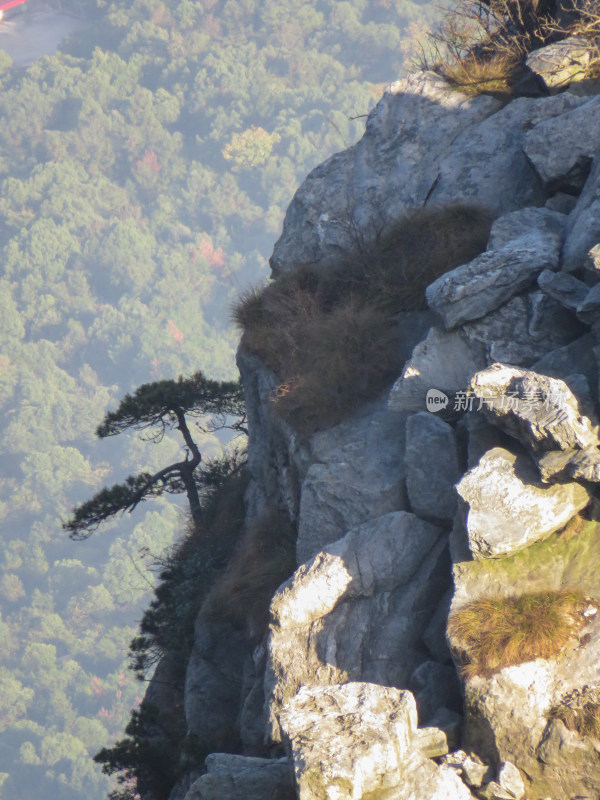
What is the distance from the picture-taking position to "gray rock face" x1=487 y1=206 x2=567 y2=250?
10702 millimetres

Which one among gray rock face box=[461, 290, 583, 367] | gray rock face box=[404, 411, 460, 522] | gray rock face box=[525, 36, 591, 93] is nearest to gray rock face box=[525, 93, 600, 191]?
gray rock face box=[525, 36, 591, 93]

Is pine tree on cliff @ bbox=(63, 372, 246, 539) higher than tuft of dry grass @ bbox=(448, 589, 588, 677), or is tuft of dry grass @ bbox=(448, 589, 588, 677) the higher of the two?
pine tree on cliff @ bbox=(63, 372, 246, 539)

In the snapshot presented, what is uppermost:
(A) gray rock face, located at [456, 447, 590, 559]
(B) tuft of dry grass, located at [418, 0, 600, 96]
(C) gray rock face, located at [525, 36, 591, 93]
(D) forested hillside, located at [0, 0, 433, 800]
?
(D) forested hillside, located at [0, 0, 433, 800]

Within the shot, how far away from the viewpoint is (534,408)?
7555 millimetres

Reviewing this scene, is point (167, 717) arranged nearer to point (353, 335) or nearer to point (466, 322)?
point (353, 335)

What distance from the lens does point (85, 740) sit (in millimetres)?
102812

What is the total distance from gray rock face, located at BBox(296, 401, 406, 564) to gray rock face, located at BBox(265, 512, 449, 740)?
3.03ft

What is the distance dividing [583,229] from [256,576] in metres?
6.04

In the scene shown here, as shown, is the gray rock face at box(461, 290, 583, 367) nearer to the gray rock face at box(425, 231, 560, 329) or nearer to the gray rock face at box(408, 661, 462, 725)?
the gray rock face at box(425, 231, 560, 329)

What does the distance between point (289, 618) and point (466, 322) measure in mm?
4046

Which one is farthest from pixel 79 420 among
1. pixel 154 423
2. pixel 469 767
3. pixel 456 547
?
pixel 469 767

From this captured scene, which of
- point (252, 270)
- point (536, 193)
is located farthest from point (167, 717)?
point (252, 270)

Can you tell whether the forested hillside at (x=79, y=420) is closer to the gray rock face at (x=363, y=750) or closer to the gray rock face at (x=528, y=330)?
the gray rock face at (x=528, y=330)

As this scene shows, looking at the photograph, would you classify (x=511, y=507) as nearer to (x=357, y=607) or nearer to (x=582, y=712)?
(x=582, y=712)
